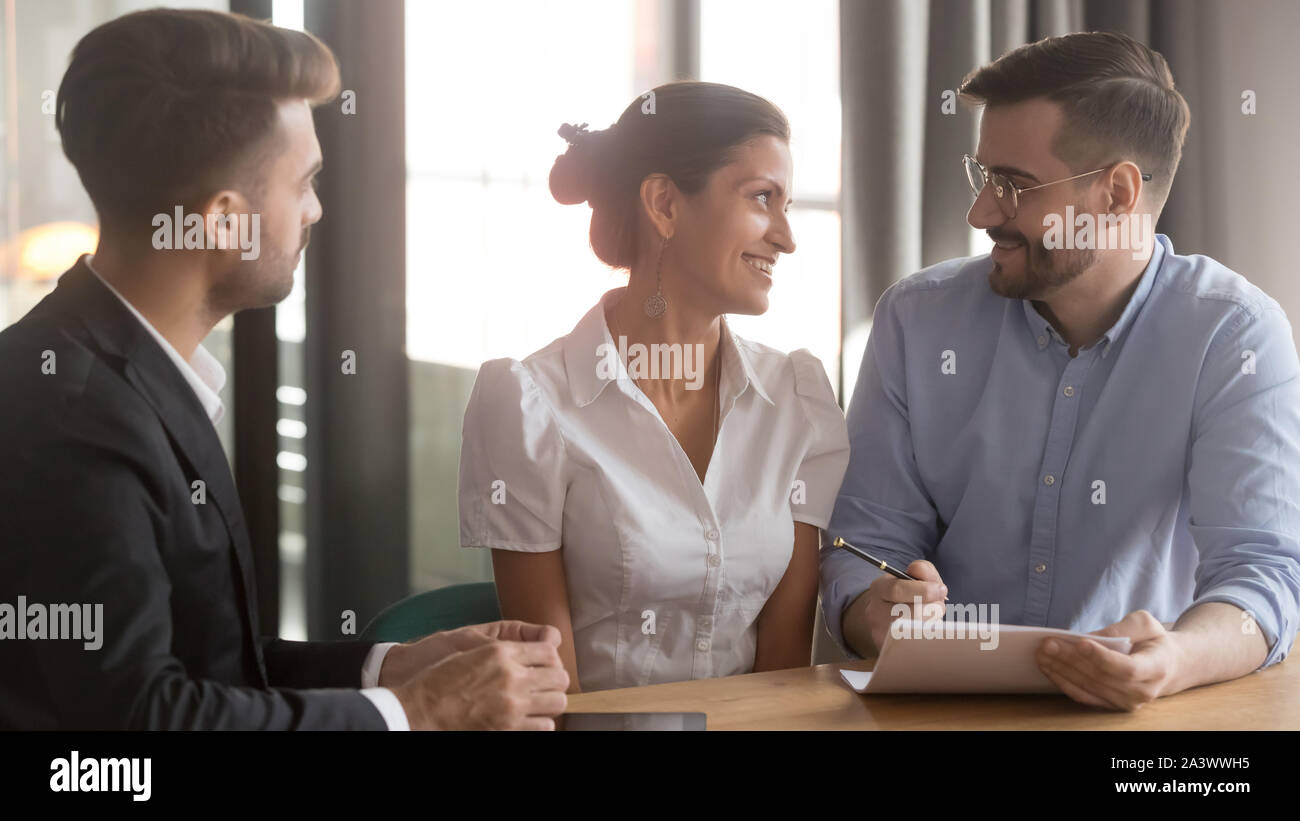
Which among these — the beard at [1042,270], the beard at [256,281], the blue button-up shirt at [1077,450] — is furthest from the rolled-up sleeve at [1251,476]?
the beard at [256,281]

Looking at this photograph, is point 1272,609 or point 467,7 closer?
point 1272,609

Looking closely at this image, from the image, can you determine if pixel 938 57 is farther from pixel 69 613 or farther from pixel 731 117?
pixel 69 613

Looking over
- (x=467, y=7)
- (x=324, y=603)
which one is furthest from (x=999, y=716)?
(x=467, y=7)

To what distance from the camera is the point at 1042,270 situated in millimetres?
1845

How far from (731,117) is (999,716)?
98 centimetres

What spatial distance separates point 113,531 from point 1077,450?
138 cm

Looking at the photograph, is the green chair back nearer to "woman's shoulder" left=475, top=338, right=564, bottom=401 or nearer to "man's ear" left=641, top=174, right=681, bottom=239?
"woman's shoulder" left=475, top=338, right=564, bottom=401

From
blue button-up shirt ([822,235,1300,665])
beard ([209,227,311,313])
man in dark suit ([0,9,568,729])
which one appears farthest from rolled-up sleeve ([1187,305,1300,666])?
beard ([209,227,311,313])

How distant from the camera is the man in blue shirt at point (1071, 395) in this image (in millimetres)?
1655

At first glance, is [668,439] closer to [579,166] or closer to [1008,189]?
[579,166]

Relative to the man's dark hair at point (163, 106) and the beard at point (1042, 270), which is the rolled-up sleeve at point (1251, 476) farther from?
the man's dark hair at point (163, 106)

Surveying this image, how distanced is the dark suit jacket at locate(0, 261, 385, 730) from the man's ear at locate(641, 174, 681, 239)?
2.79 feet

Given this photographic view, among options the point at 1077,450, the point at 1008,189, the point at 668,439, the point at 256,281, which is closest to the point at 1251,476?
the point at 1077,450

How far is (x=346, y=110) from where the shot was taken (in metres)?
2.40
